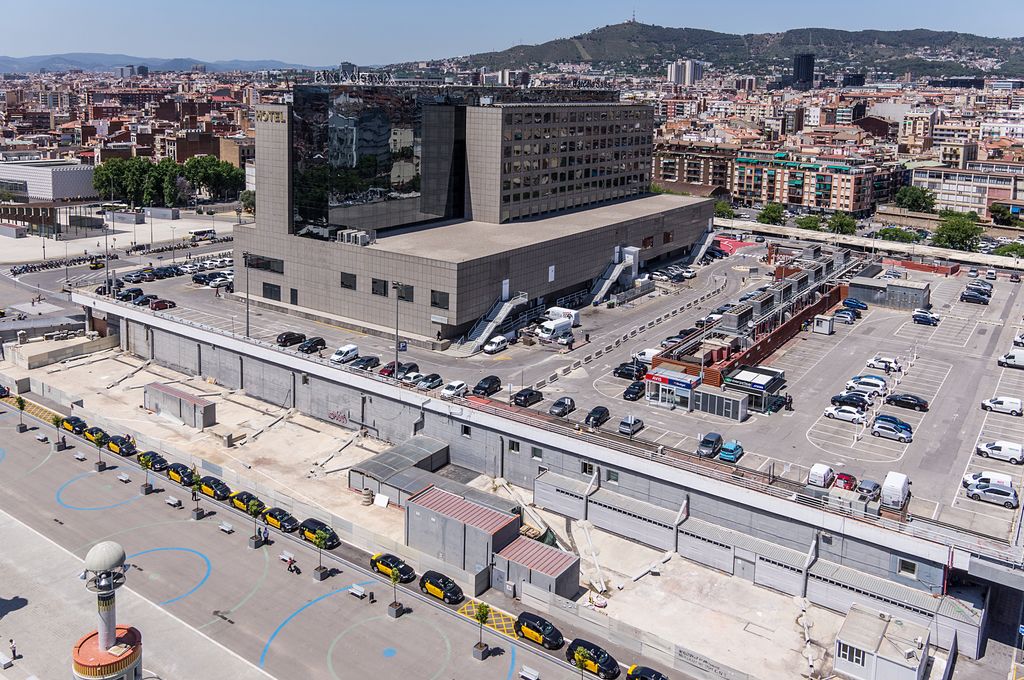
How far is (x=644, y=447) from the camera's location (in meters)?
47.1

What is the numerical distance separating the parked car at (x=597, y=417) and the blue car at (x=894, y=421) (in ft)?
52.7

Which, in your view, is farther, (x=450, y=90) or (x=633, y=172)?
(x=633, y=172)

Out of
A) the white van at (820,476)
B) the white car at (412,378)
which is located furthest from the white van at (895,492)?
the white car at (412,378)

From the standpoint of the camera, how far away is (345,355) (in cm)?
6291

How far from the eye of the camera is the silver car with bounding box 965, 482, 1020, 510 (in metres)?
44.3

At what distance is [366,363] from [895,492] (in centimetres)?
3442

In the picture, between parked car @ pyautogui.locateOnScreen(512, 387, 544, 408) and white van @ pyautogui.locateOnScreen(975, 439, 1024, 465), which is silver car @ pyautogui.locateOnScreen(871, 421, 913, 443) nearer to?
white van @ pyautogui.locateOnScreen(975, 439, 1024, 465)

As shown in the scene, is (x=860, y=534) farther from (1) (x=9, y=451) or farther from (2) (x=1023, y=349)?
(1) (x=9, y=451)

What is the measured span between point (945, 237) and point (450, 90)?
255ft

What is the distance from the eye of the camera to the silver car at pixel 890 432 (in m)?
52.3

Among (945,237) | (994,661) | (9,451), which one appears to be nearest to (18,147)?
(9,451)

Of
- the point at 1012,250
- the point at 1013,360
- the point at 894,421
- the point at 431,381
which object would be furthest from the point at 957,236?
the point at 431,381

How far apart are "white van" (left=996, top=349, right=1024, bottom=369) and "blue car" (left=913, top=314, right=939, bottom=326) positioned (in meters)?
11.0

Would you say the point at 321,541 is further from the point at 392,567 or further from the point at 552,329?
the point at 552,329
